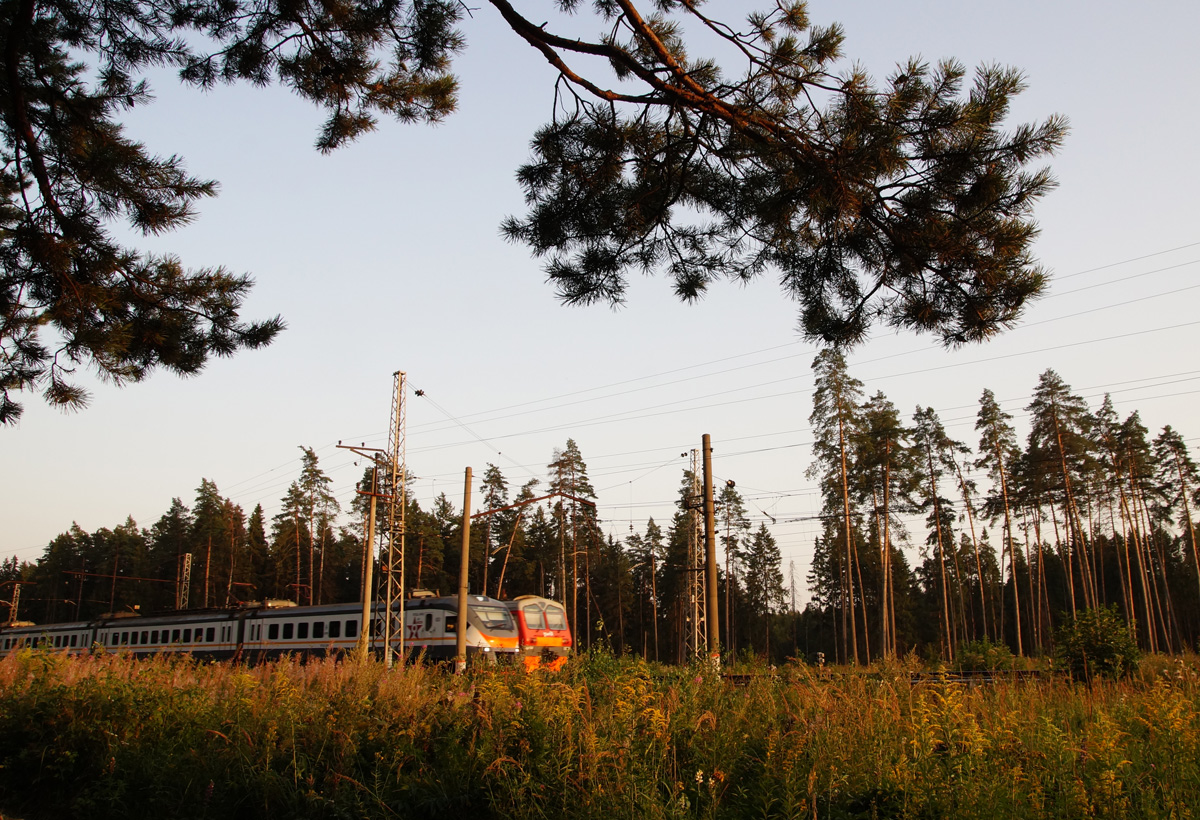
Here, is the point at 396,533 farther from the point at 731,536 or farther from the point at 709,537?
the point at 731,536

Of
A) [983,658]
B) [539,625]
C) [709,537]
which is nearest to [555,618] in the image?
[539,625]

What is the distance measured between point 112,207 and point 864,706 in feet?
22.3

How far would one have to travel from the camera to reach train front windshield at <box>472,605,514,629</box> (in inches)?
938

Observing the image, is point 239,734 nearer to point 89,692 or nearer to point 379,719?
point 379,719

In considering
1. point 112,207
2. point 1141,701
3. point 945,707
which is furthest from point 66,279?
point 1141,701

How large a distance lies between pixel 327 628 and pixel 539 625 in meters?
6.60

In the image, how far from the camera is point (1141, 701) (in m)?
6.16

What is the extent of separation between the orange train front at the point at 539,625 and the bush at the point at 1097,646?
16.0m

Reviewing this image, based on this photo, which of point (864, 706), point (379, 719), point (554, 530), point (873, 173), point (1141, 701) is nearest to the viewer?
point (873, 173)

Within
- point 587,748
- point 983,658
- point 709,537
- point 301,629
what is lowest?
point 983,658

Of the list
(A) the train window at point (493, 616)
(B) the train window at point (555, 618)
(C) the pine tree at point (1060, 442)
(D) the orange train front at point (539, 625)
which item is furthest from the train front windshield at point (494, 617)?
(C) the pine tree at point (1060, 442)

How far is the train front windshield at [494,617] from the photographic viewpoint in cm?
2383

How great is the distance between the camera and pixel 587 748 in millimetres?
4543

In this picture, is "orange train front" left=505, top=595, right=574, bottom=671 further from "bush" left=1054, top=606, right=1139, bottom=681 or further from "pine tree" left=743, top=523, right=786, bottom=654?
"pine tree" left=743, top=523, right=786, bottom=654
